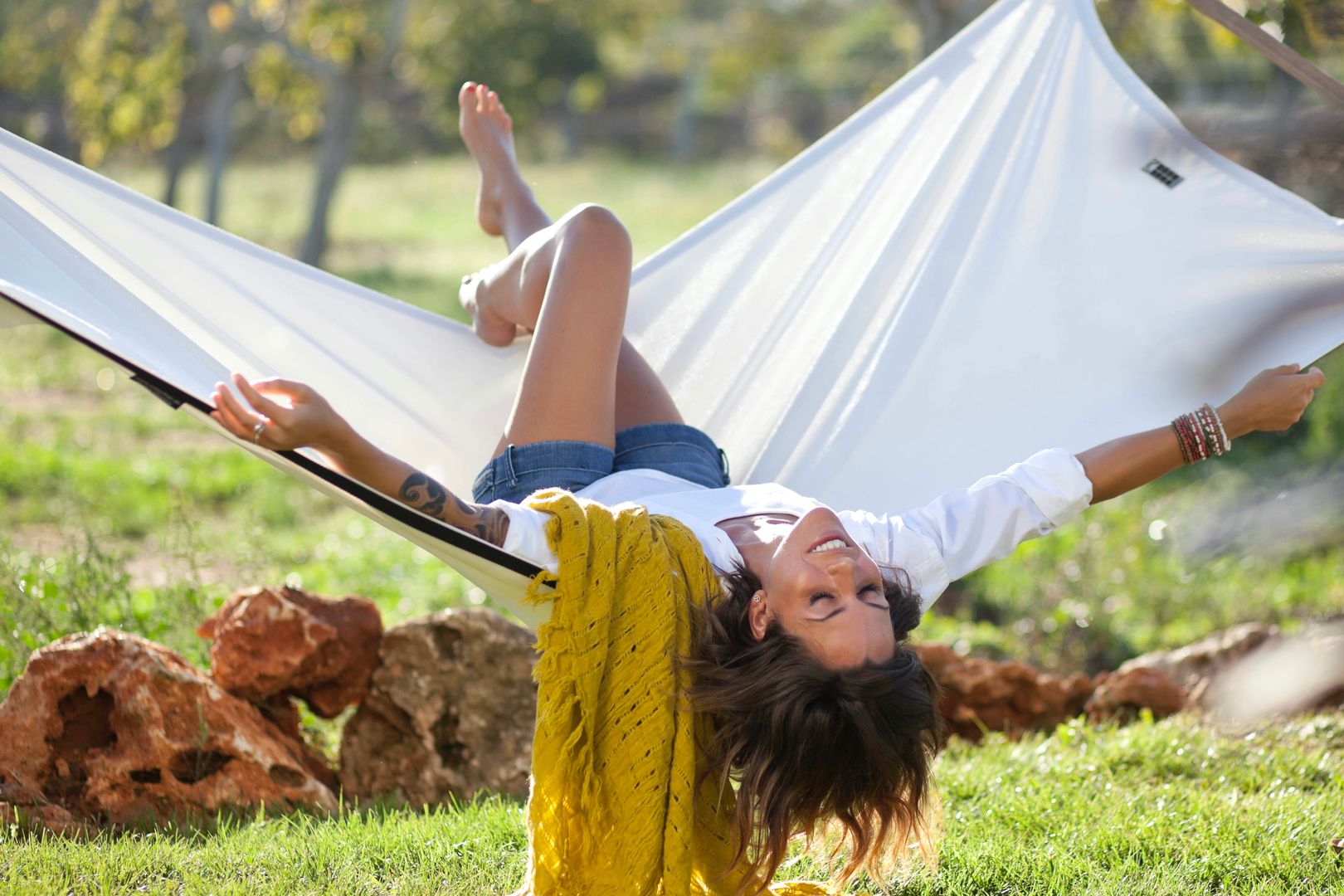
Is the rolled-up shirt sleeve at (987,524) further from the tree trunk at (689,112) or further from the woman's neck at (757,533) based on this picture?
the tree trunk at (689,112)

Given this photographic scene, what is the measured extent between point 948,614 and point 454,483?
2142mm

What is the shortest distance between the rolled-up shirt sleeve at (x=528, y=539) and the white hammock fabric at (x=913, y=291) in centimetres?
78

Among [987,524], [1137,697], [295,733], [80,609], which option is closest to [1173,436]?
[987,524]

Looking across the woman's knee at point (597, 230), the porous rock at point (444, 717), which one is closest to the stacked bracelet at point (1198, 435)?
the woman's knee at point (597, 230)

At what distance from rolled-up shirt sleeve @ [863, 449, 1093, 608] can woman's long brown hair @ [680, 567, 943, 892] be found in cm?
18

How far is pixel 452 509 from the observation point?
176cm

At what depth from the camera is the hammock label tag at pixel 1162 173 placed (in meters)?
2.68

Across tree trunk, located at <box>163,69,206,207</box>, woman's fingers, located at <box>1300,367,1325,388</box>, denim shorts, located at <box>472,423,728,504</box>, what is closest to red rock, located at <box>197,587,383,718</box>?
denim shorts, located at <box>472,423,728,504</box>

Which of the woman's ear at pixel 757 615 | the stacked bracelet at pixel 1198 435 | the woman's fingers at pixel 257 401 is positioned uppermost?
the woman's fingers at pixel 257 401

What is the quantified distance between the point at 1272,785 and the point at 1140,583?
77.0 inches

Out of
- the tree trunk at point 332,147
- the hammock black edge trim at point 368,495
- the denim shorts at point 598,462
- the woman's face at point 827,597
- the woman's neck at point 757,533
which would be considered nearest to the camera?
the hammock black edge trim at point 368,495

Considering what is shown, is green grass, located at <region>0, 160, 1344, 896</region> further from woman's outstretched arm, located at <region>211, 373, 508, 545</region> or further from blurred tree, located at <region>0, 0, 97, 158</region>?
blurred tree, located at <region>0, 0, 97, 158</region>

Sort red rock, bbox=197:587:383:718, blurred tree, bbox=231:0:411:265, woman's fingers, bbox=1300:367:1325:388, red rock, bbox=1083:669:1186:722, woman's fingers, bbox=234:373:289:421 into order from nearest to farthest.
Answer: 1. woman's fingers, bbox=234:373:289:421
2. woman's fingers, bbox=1300:367:1325:388
3. red rock, bbox=197:587:383:718
4. red rock, bbox=1083:669:1186:722
5. blurred tree, bbox=231:0:411:265

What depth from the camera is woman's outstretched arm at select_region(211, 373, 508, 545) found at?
1.63 metres
